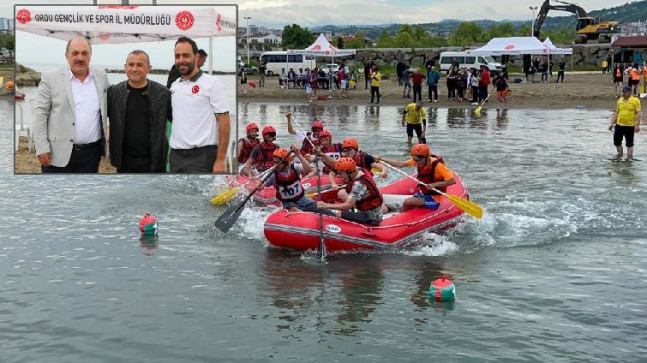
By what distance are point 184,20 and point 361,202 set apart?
5.41 m

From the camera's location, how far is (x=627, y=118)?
2098 centimetres

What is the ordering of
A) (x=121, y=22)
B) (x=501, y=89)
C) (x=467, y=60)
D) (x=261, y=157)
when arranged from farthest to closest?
(x=467, y=60) < (x=501, y=89) < (x=261, y=157) < (x=121, y=22)

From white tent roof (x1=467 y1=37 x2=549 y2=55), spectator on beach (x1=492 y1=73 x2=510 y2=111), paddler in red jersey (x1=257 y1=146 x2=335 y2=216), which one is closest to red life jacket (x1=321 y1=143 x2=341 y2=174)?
paddler in red jersey (x1=257 y1=146 x2=335 y2=216)

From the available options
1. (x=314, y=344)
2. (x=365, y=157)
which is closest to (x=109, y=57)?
(x=314, y=344)

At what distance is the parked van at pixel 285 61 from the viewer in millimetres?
58125

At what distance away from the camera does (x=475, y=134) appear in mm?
28172

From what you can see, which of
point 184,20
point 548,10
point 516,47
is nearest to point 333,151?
point 184,20

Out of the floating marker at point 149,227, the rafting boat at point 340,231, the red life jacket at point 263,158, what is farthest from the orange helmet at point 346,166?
the red life jacket at point 263,158

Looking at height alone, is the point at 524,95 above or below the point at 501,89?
below

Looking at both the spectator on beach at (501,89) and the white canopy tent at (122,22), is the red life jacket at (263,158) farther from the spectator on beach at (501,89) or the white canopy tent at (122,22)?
the spectator on beach at (501,89)

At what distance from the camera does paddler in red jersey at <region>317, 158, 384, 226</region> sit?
42.3 ft

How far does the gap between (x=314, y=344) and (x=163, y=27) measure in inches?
150

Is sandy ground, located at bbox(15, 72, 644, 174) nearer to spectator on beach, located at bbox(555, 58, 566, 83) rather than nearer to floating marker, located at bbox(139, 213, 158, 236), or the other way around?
spectator on beach, located at bbox(555, 58, 566, 83)

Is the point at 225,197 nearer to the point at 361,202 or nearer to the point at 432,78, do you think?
the point at 361,202
